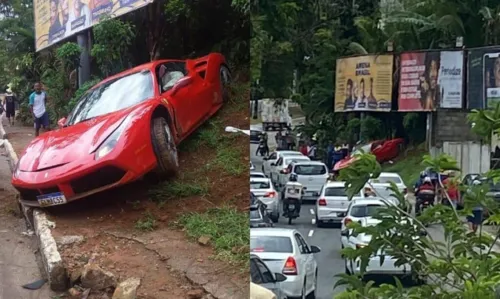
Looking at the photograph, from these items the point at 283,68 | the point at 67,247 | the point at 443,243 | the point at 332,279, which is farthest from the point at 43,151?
the point at 443,243

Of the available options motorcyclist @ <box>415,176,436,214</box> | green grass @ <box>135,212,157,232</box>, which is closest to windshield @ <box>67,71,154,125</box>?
green grass @ <box>135,212,157,232</box>

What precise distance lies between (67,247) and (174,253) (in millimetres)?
234

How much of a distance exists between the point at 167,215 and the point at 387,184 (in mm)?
602

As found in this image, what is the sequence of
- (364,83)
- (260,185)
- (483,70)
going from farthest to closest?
Answer: (260,185) → (364,83) → (483,70)

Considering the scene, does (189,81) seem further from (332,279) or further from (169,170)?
(332,279)

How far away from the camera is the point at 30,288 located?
1294 millimetres

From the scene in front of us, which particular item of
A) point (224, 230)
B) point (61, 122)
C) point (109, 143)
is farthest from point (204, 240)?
point (61, 122)

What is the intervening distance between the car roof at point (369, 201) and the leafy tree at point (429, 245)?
0.01 metres

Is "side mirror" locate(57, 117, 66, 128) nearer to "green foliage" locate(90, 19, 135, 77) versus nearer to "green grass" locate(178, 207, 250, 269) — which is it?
"green foliage" locate(90, 19, 135, 77)

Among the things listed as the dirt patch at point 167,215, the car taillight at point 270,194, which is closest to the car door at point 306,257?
the car taillight at point 270,194

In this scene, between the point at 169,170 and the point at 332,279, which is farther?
the point at 169,170

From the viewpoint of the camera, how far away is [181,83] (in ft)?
4.27

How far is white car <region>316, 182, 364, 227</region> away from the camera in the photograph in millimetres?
956

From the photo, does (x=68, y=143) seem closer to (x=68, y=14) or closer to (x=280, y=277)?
(x=68, y=14)
